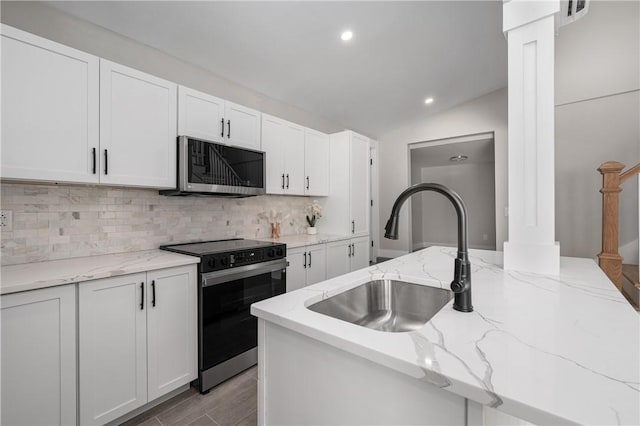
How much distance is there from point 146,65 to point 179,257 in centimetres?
166

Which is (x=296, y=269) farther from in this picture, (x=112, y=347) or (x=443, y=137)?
(x=443, y=137)

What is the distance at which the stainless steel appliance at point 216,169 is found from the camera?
215 centimetres

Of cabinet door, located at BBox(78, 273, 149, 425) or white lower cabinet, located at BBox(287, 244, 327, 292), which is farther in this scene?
white lower cabinet, located at BBox(287, 244, 327, 292)

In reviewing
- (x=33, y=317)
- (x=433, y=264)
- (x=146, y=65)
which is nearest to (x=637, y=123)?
(x=433, y=264)

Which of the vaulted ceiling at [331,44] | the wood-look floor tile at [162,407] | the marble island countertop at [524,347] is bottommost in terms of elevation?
the wood-look floor tile at [162,407]

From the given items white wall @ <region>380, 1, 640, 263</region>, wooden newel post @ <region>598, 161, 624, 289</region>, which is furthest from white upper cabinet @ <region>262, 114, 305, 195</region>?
white wall @ <region>380, 1, 640, 263</region>

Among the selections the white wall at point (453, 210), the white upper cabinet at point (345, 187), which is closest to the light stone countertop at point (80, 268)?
the white upper cabinet at point (345, 187)

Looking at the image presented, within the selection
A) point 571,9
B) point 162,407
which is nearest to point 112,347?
point 162,407

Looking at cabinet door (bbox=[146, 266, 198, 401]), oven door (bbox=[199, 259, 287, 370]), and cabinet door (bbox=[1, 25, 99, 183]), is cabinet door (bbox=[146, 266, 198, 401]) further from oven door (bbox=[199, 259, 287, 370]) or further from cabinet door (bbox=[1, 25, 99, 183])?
cabinet door (bbox=[1, 25, 99, 183])

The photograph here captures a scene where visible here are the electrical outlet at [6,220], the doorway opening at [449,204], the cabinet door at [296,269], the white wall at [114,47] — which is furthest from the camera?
the doorway opening at [449,204]

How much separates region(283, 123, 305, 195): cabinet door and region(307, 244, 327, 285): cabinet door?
71 cm

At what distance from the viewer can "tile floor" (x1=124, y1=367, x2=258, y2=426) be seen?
66.9 inches

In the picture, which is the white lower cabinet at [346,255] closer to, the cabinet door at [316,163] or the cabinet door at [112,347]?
the cabinet door at [316,163]

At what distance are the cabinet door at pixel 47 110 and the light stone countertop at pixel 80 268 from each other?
0.50m
